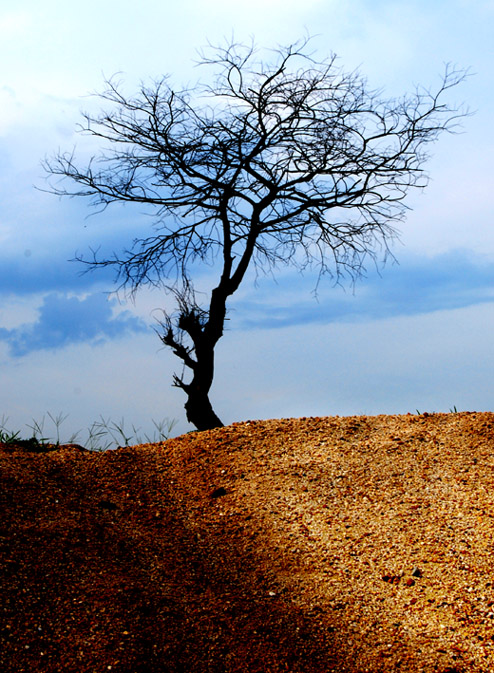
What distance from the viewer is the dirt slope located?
3703 millimetres

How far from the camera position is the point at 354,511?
534 cm

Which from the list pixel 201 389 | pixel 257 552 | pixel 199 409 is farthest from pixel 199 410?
pixel 257 552

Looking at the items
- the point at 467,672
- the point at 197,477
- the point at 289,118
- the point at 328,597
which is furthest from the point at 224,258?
the point at 467,672

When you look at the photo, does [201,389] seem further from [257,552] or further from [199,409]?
[257,552]

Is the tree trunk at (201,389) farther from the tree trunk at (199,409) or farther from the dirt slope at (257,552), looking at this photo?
the dirt slope at (257,552)

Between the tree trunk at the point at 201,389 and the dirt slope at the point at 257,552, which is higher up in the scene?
the tree trunk at the point at 201,389

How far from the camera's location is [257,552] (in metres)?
4.80

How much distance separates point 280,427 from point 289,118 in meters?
3.84

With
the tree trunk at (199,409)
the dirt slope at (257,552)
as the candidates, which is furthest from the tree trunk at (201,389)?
the dirt slope at (257,552)

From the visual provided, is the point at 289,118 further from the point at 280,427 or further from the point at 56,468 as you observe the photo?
the point at 56,468

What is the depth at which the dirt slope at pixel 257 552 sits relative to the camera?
3.70 metres

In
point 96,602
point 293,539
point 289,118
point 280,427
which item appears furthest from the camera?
point 289,118

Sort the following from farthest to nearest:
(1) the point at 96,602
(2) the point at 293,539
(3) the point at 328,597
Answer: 1. (2) the point at 293,539
2. (3) the point at 328,597
3. (1) the point at 96,602

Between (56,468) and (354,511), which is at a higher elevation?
(56,468)
